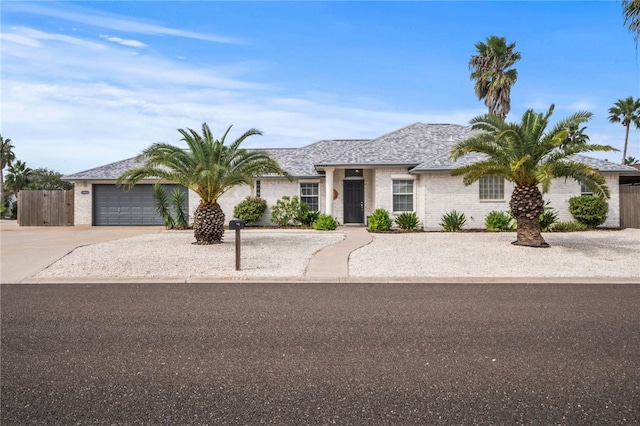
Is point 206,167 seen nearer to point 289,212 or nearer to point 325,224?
point 325,224

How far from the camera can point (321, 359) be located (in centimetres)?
502

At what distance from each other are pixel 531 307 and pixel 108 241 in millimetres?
14910

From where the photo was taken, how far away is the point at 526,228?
15.4 metres

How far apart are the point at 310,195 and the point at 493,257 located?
526 inches

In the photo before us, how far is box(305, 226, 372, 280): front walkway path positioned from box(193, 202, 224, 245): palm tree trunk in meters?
3.80

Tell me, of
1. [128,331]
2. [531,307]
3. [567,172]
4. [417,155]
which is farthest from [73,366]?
[417,155]

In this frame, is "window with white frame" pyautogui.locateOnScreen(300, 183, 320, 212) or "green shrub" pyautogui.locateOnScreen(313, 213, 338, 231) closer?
"green shrub" pyautogui.locateOnScreen(313, 213, 338, 231)

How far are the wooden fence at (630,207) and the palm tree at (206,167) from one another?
18.0 m

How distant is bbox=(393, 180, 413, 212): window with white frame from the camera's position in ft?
75.7

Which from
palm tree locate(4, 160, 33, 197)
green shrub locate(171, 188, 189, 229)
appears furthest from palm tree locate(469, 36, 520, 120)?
palm tree locate(4, 160, 33, 197)

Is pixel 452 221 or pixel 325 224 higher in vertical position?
pixel 452 221

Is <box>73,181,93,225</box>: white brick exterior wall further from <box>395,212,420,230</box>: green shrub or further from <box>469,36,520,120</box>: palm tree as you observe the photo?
<box>469,36,520,120</box>: palm tree

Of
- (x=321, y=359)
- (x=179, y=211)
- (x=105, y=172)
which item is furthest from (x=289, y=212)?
(x=321, y=359)

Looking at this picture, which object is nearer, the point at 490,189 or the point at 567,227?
the point at 567,227
